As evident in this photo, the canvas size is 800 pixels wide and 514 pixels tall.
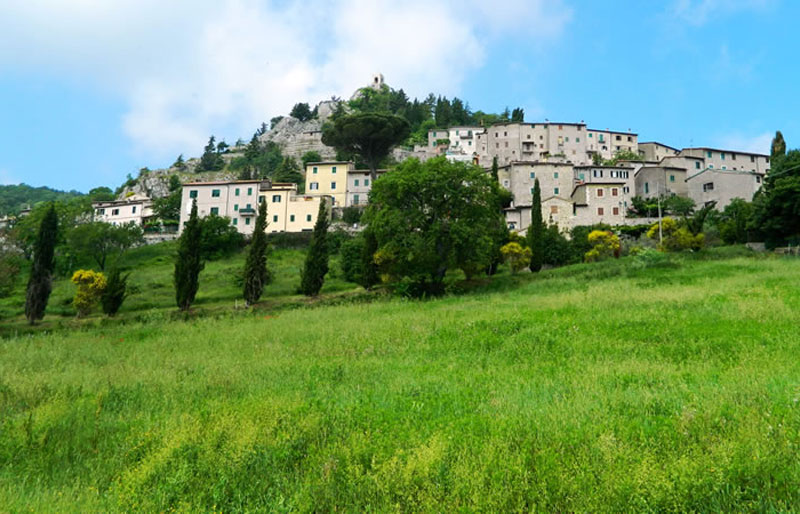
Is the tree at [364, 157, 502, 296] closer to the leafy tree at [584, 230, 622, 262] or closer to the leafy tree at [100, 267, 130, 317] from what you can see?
the leafy tree at [584, 230, 622, 262]

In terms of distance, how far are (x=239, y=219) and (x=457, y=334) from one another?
6105cm

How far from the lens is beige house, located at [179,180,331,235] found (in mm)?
66312

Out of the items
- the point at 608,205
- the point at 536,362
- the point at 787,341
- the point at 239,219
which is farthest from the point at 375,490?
the point at 239,219

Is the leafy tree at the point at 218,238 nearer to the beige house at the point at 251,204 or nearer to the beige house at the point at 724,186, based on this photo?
the beige house at the point at 251,204

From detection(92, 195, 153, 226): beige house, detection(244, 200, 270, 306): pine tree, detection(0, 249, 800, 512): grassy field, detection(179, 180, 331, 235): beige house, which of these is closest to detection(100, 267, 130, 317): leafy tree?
detection(244, 200, 270, 306): pine tree

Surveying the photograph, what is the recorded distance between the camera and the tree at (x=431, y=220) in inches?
1201

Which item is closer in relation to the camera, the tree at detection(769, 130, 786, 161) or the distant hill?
the tree at detection(769, 130, 786, 161)

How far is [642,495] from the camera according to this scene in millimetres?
4285

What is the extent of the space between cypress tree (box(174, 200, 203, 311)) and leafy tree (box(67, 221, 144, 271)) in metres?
27.5

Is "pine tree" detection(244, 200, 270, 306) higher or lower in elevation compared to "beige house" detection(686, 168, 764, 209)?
lower

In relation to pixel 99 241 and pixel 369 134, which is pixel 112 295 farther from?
pixel 369 134

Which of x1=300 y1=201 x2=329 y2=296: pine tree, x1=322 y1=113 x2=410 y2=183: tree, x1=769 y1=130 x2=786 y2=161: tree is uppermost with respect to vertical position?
x1=322 y1=113 x2=410 y2=183: tree

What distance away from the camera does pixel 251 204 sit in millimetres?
69188

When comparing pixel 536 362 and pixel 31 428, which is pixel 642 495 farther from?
pixel 31 428
